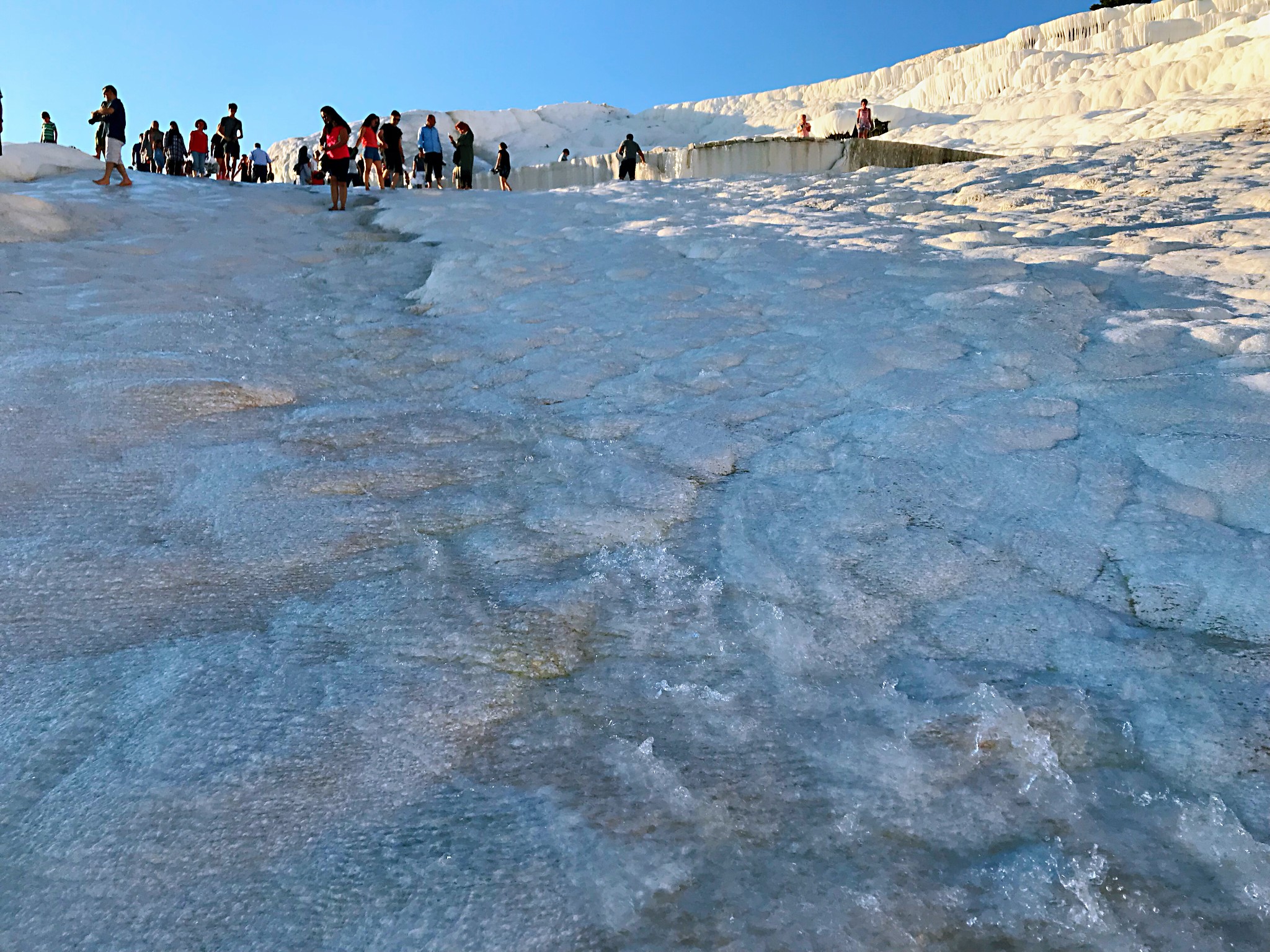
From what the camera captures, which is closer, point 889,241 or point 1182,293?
point 1182,293

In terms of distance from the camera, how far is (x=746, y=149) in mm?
19188

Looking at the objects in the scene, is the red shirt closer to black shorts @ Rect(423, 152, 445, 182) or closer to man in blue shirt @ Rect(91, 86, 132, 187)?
man in blue shirt @ Rect(91, 86, 132, 187)

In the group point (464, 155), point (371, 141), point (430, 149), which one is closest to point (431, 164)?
point (430, 149)

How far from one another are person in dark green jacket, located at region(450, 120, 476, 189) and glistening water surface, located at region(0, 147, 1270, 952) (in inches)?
317

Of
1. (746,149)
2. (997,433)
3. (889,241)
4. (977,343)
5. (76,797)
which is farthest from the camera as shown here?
(746,149)

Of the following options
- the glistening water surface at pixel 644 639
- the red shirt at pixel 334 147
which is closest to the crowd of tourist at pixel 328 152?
the red shirt at pixel 334 147

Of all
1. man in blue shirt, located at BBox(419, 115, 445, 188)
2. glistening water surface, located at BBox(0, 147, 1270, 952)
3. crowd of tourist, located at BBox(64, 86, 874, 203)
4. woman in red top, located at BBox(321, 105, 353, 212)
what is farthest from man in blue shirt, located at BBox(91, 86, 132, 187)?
glistening water surface, located at BBox(0, 147, 1270, 952)

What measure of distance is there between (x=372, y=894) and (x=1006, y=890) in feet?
3.10

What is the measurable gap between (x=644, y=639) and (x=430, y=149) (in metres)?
10.4

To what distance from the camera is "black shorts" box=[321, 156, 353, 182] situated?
7.92 metres

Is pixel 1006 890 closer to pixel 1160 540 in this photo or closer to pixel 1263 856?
pixel 1263 856

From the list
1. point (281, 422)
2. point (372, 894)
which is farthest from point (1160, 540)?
point (281, 422)

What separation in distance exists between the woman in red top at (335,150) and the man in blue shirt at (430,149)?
239cm

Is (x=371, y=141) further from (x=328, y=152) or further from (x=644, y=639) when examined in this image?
(x=644, y=639)
